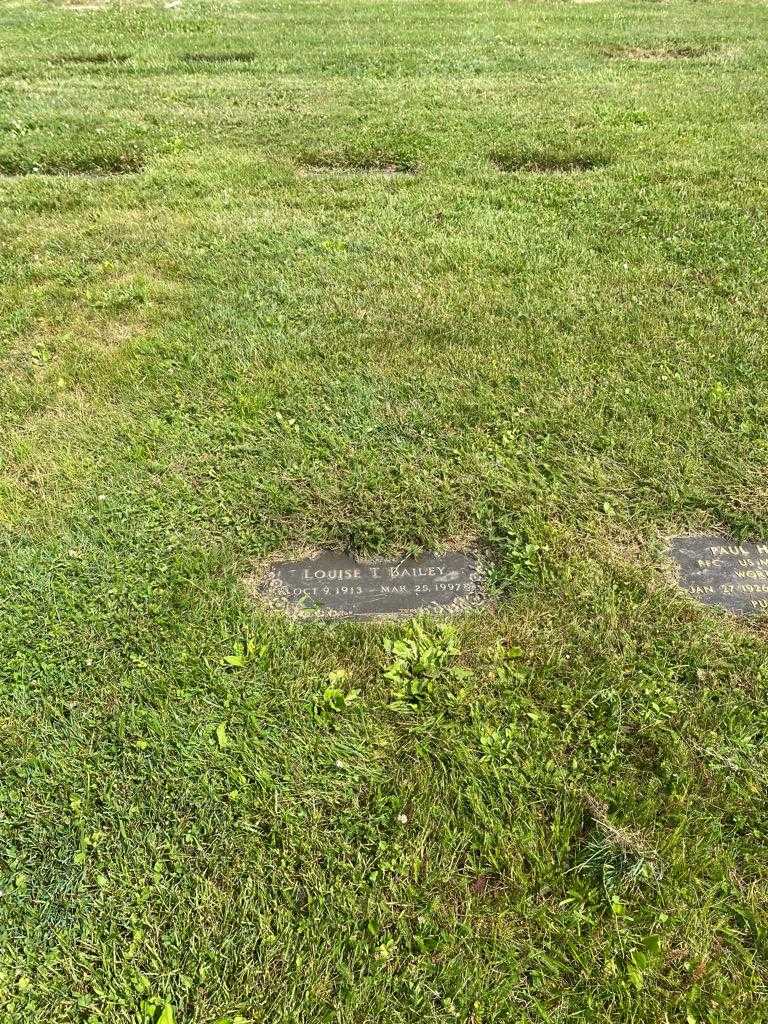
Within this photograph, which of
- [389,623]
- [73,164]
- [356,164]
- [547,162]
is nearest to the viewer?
[389,623]

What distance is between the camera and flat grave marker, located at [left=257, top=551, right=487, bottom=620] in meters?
2.89

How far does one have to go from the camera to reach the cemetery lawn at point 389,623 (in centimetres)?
199

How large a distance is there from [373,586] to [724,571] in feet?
5.20

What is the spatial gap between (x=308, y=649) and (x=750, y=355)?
129 inches

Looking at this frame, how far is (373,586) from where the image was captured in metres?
2.99

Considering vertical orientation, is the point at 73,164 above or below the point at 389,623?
above

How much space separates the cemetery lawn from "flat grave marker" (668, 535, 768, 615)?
92 mm

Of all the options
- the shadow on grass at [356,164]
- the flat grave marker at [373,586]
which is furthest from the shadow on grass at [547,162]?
the flat grave marker at [373,586]

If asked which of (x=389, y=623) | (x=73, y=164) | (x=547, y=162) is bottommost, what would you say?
(x=389, y=623)

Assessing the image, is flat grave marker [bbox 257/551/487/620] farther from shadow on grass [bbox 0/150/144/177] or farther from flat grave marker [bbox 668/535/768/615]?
shadow on grass [bbox 0/150/144/177]

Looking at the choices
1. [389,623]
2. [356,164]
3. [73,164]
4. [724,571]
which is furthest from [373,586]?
[73,164]

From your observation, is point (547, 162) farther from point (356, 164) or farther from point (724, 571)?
point (724, 571)

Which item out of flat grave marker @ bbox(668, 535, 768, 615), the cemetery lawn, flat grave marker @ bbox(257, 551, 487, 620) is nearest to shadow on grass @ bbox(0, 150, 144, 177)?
the cemetery lawn

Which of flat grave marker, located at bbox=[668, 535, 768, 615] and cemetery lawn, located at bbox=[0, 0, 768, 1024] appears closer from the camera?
cemetery lawn, located at bbox=[0, 0, 768, 1024]
